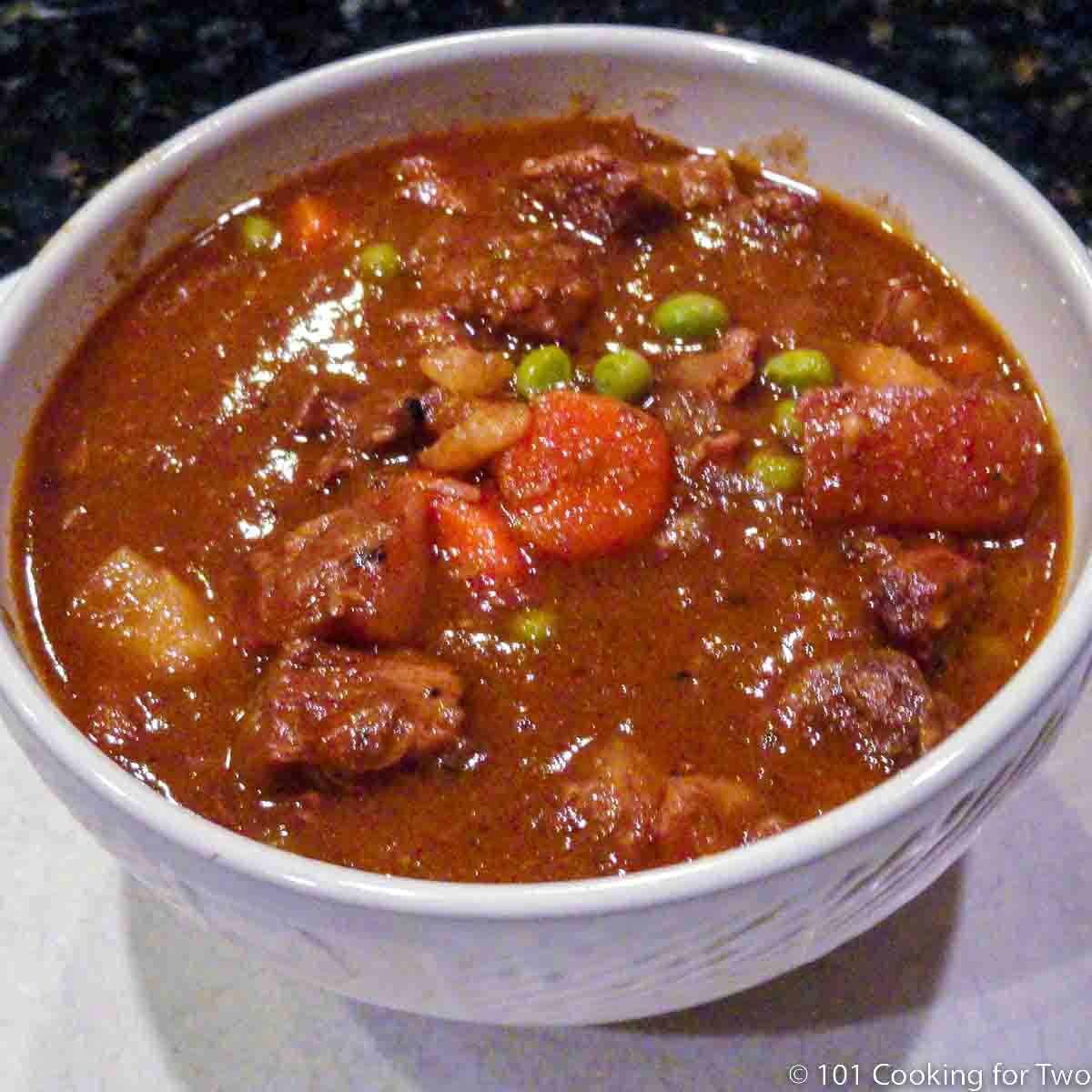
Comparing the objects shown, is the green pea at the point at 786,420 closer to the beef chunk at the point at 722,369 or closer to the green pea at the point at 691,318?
the beef chunk at the point at 722,369

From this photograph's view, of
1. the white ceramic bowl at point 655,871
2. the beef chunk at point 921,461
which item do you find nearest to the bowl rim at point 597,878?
the white ceramic bowl at point 655,871

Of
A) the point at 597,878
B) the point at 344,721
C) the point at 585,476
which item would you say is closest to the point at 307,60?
the point at 585,476

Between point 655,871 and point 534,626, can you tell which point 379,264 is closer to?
point 534,626

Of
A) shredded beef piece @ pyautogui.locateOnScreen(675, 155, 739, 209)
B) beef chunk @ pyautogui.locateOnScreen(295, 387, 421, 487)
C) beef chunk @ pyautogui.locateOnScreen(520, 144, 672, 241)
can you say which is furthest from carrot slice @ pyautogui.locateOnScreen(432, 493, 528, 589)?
shredded beef piece @ pyautogui.locateOnScreen(675, 155, 739, 209)

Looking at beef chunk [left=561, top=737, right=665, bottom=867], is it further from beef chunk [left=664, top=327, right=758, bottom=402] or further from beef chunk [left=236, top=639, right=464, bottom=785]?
beef chunk [left=664, top=327, right=758, bottom=402]

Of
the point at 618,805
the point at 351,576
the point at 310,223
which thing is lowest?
the point at 618,805

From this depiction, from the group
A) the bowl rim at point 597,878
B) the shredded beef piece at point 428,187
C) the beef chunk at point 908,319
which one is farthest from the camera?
the shredded beef piece at point 428,187
